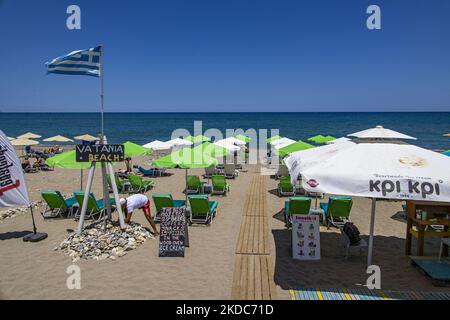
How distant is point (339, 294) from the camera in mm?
5145

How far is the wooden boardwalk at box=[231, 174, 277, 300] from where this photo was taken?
5.32 metres

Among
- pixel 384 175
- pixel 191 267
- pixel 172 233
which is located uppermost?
pixel 384 175

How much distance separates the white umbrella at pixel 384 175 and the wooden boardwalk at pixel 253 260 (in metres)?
2.04

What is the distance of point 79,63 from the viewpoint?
24.4 ft

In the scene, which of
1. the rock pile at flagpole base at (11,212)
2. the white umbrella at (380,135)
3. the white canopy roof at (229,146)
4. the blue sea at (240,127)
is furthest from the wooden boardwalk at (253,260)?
the blue sea at (240,127)

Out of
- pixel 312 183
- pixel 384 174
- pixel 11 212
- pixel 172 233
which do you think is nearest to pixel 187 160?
pixel 172 233

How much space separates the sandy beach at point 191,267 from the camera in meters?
5.40

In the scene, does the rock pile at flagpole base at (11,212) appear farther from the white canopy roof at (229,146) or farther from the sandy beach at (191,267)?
the white canopy roof at (229,146)

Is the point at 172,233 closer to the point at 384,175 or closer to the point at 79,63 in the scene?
the point at 384,175

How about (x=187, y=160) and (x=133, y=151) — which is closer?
(x=187, y=160)

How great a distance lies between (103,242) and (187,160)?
3.17 m
